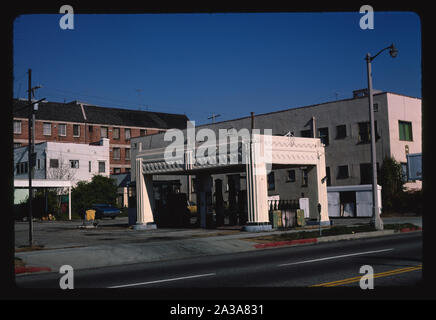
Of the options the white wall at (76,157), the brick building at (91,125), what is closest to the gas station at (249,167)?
the white wall at (76,157)

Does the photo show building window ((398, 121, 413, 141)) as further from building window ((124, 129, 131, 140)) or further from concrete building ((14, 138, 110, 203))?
building window ((124, 129, 131, 140))

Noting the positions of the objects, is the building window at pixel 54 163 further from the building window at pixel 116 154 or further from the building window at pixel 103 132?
the building window at pixel 116 154

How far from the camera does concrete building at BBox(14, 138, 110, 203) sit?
202ft

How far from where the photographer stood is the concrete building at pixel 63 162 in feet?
202

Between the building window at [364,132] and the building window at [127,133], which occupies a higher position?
the building window at [127,133]

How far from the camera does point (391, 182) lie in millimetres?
40594

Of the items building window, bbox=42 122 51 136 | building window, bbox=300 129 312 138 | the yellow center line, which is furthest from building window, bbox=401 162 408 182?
building window, bbox=42 122 51 136

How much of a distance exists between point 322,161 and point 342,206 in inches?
527

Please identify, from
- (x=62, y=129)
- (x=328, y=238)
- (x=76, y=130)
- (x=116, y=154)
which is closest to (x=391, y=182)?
(x=328, y=238)

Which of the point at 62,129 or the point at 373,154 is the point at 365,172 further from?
the point at 62,129

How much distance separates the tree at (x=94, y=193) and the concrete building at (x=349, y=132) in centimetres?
2213

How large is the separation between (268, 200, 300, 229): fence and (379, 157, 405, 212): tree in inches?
550

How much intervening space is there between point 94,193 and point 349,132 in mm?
31955
